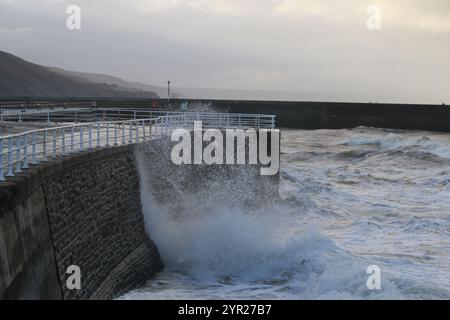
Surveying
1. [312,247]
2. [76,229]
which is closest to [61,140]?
[76,229]

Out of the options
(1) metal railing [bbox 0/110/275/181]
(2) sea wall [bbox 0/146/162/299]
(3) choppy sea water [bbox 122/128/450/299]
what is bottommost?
(3) choppy sea water [bbox 122/128/450/299]

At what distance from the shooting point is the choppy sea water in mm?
13586

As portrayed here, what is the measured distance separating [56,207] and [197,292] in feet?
13.3

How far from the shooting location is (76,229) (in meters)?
11.9

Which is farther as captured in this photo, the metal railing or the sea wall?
the metal railing

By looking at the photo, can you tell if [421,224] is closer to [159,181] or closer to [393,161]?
[159,181]

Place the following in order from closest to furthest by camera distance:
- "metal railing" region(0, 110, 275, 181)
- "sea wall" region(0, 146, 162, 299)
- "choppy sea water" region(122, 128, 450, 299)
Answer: "sea wall" region(0, 146, 162, 299) → "metal railing" region(0, 110, 275, 181) → "choppy sea water" region(122, 128, 450, 299)

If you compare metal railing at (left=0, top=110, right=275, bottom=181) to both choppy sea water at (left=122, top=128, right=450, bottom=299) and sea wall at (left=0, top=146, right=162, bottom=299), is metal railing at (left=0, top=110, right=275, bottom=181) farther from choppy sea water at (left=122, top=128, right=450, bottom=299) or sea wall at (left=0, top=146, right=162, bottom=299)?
choppy sea water at (left=122, top=128, right=450, bottom=299)

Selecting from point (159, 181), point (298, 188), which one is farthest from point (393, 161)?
point (159, 181)

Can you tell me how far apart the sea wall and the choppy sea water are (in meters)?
0.73

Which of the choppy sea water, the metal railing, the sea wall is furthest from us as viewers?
the choppy sea water

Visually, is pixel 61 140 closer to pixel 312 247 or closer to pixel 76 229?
pixel 76 229

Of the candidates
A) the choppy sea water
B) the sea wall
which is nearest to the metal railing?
the sea wall

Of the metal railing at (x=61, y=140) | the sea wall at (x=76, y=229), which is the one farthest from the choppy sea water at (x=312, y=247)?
the metal railing at (x=61, y=140)
